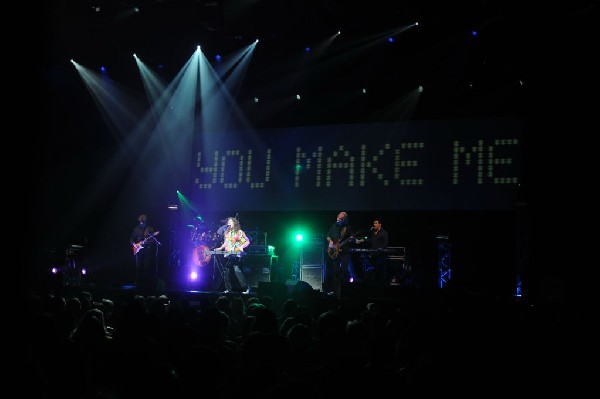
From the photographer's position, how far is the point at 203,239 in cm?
1396

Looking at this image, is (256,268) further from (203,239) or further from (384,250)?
(384,250)

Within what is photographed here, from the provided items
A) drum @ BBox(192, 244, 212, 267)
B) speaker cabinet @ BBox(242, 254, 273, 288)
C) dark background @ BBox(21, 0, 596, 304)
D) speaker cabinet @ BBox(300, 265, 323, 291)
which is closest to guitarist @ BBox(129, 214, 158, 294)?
drum @ BBox(192, 244, 212, 267)

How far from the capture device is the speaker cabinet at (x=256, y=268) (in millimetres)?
13578

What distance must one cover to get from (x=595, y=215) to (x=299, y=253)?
6973mm

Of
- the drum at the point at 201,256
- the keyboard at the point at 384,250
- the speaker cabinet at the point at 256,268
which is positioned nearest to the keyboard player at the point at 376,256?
the keyboard at the point at 384,250

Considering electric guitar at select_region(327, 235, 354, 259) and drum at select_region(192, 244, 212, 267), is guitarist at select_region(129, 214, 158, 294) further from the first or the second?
electric guitar at select_region(327, 235, 354, 259)

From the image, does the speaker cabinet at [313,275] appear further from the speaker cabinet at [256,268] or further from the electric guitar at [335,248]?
the electric guitar at [335,248]

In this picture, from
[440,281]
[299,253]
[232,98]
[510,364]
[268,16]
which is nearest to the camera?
[510,364]

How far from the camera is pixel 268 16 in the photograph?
11.8 m

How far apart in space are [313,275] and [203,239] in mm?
2948

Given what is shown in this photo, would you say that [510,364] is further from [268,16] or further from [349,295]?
[268,16]

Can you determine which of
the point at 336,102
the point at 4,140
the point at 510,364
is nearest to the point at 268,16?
the point at 336,102

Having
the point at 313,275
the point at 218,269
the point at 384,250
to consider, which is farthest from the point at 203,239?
the point at 384,250

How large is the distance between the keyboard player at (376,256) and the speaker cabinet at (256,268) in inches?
93.0
